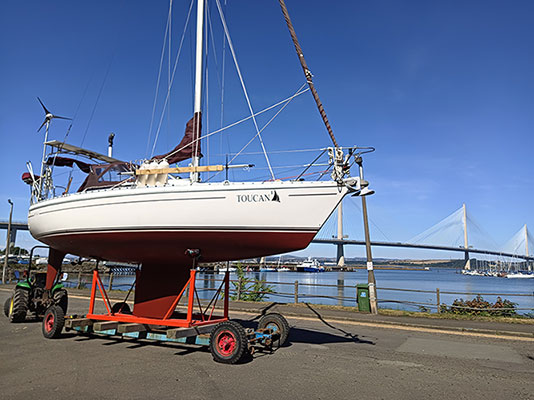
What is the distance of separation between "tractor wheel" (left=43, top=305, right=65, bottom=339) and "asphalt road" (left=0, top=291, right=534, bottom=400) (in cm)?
21

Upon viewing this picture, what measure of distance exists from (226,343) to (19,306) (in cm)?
736

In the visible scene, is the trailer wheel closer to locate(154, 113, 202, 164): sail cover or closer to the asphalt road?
the asphalt road

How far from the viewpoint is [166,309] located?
834cm

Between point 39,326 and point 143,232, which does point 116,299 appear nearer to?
point 39,326

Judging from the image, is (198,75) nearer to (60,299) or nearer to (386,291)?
(60,299)

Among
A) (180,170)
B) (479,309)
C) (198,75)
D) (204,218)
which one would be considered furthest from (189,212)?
(479,309)

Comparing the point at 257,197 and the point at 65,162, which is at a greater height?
the point at 65,162

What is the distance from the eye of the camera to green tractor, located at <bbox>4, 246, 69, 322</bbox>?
427 inches

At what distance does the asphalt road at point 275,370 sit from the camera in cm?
516

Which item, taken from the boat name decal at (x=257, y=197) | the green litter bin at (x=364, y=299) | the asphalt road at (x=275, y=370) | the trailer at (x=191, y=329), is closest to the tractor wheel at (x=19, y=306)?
the asphalt road at (x=275, y=370)

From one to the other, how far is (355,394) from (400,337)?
217 inches

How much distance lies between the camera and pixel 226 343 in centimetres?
686

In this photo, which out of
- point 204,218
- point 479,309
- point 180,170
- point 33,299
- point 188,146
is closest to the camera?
point 204,218

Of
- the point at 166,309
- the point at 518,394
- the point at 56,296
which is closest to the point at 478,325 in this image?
the point at 518,394
